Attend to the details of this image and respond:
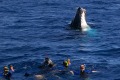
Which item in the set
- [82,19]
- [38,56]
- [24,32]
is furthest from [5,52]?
[82,19]

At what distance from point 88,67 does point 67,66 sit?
7.46ft

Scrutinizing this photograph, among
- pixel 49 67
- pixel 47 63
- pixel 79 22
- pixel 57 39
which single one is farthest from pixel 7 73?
pixel 79 22

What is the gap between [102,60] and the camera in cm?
4212

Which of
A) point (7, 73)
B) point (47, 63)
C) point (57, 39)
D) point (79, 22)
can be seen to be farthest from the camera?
point (79, 22)

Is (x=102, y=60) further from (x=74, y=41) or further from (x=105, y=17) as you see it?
(x=105, y=17)

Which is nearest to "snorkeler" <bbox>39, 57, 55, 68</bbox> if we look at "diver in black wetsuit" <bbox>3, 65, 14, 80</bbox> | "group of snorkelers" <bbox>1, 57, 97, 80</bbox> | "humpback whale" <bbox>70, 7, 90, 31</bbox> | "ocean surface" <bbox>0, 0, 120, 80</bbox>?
"group of snorkelers" <bbox>1, 57, 97, 80</bbox>

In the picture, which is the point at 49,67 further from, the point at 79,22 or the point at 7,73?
the point at 79,22

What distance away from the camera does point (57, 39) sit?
49.6 m

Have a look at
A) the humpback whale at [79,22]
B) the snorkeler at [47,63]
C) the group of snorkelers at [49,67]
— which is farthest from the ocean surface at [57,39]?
the humpback whale at [79,22]

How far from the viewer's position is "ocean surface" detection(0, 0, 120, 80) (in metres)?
40.6

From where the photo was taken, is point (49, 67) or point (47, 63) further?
point (49, 67)

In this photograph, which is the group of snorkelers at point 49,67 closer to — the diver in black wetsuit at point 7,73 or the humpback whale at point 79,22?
the diver in black wetsuit at point 7,73

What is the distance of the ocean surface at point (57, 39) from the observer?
40625 mm

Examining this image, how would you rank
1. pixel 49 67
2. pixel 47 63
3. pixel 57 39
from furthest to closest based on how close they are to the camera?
pixel 57 39, pixel 49 67, pixel 47 63
